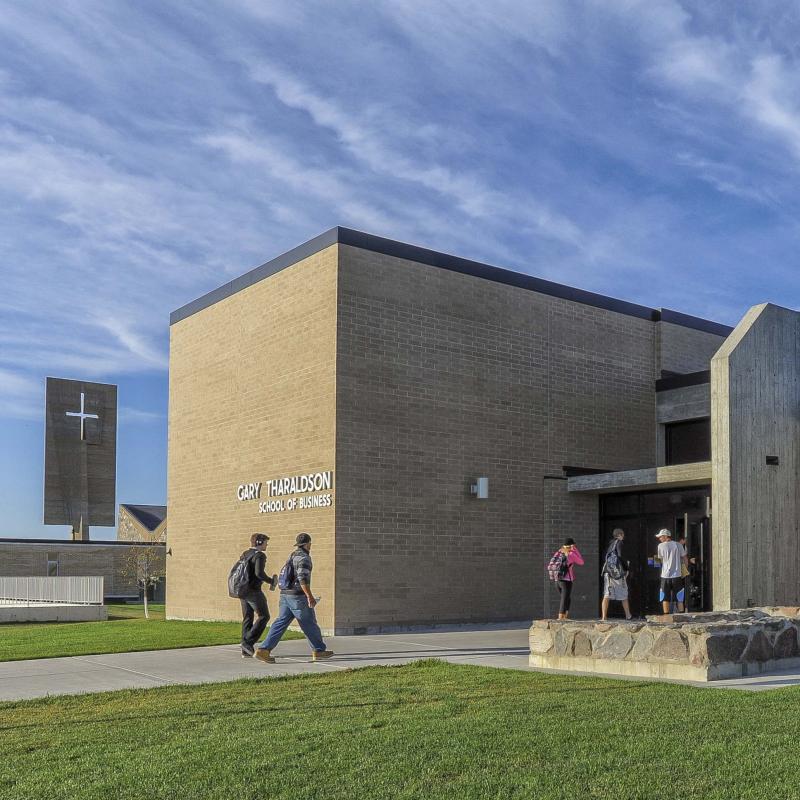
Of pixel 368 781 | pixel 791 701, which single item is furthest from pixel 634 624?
pixel 368 781

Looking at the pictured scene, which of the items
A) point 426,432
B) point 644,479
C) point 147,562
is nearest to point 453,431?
point 426,432

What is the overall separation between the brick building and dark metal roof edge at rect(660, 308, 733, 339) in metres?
0.09

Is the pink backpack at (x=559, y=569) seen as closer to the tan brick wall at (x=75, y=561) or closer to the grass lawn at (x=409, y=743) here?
the grass lawn at (x=409, y=743)

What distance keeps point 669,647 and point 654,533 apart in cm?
1061

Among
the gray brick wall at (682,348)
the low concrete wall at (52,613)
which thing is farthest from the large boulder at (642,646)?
the low concrete wall at (52,613)

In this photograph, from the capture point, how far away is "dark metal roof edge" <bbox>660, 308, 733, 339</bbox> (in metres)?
24.7

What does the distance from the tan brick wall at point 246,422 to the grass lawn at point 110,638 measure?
1.85 metres

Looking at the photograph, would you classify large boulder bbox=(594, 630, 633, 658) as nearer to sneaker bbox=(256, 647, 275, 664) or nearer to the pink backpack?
sneaker bbox=(256, 647, 275, 664)

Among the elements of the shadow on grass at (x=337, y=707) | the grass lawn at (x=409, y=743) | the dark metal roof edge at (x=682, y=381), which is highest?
the dark metal roof edge at (x=682, y=381)

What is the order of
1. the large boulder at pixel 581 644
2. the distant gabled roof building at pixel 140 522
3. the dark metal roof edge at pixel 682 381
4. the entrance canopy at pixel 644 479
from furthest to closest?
the distant gabled roof building at pixel 140 522 → the dark metal roof edge at pixel 682 381 → the entrance canopy at pixel 644 479 → the large boulder at pixel 581 644

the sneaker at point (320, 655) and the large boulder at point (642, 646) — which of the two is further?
the sneaker at point (320, 655)

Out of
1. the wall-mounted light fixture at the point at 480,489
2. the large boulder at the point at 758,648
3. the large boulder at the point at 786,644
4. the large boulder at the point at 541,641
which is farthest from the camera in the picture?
the wall-mounted light fixture at the point at 480,489

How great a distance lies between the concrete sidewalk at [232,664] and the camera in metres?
10.8

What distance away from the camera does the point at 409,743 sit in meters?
7.23
